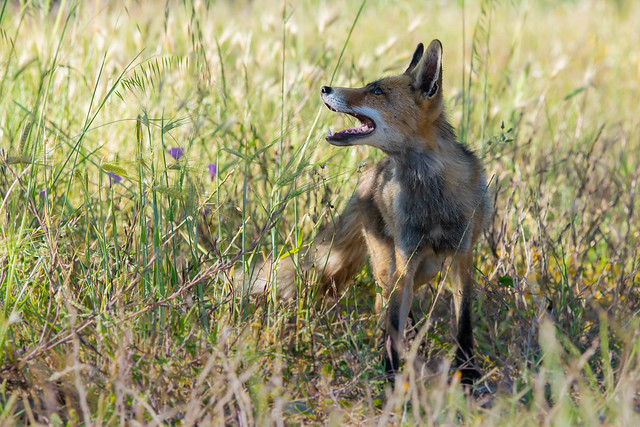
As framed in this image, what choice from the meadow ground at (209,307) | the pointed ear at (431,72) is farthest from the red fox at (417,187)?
the meadow ground at (209,307)

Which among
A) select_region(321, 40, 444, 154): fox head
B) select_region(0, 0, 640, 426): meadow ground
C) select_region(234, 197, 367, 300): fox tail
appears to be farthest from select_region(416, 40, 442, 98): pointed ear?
select_region(234, 197, 367, 300): fox tail

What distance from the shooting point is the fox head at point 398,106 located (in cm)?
347

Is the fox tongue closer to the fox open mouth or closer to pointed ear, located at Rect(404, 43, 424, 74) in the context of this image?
the fox open mouth

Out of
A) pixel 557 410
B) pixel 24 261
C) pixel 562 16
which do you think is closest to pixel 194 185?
pixel 24 261

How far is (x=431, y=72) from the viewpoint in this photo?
357cm

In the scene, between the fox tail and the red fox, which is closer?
the red fox

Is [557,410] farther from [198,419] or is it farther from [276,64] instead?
[276,64]

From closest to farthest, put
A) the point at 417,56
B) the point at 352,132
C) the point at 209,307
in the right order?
the point at 209,307 < the point at 352,132 < the point at 417,56

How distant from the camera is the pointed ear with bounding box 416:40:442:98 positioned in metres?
3.47

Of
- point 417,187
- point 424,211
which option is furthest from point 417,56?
point 424,211

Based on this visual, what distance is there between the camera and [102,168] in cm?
286

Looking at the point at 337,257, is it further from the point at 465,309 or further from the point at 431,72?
the point at 431,72

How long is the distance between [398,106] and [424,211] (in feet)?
1.81

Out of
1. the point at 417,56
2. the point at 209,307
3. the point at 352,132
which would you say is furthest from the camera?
the point at 417,56
